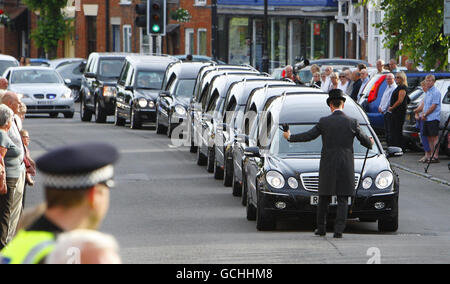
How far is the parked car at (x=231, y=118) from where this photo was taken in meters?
17.5

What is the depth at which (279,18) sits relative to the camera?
56969 millimetres

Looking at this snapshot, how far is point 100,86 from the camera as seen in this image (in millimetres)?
32781

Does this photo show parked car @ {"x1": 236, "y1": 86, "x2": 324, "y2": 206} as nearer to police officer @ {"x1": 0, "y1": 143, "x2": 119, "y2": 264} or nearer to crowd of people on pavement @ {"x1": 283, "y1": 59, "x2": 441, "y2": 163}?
crowd of people on pavement @ {"x1": 283, "y1": 59, "x2": 441, "y2": 163}

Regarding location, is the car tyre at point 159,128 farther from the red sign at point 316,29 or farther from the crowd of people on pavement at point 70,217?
the red sign at point 316,29

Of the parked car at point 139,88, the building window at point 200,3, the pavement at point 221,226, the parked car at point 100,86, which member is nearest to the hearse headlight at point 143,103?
the parked car at point 139,88

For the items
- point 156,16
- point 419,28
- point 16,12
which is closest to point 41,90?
point 156,16

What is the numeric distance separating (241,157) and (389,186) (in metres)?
2.87

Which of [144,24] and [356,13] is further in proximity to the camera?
[356,13]

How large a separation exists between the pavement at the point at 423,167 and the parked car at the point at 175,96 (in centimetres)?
492

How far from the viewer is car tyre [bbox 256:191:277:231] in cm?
1333

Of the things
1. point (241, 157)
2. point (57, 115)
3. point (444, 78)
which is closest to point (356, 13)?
point (57, 115)

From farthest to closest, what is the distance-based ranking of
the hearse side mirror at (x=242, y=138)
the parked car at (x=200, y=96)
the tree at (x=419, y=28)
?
the tree at (x=419, y=28) → the parked car at (x=200, y=96) → the hearse side mirror at (x=242, y=138)
